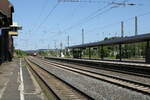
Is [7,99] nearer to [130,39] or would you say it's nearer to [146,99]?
[146,99]

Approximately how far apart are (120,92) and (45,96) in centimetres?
366

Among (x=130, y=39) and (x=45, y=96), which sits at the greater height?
(x=130, y=39)

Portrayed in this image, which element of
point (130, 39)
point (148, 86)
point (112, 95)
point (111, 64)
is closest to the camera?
point (112, 95)

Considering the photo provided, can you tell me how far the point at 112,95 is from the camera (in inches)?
643

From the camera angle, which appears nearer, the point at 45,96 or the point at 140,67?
the point at 45,96

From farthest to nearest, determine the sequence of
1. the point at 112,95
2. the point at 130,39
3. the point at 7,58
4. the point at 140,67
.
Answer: the point at 7,58, the point at 130,39, the point at 140,67, the point at 112,95

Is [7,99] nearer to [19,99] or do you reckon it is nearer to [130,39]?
[19,99]

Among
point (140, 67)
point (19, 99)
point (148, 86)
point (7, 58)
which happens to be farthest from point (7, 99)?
point (7, 58)

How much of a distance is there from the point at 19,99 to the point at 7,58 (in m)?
60.8

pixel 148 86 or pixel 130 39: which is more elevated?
pixel 130 39

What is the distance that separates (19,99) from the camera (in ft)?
50.2

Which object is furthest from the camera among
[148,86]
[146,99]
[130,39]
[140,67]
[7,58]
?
[7,58]

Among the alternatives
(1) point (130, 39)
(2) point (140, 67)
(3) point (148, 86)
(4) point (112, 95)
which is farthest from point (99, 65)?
(4) point (112, 95)

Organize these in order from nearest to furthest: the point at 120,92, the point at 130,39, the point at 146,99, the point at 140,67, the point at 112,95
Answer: the point at 146,99 → the point at 112,95 → the point at 120,92 → the point at 140,67 → the point at 130,39
